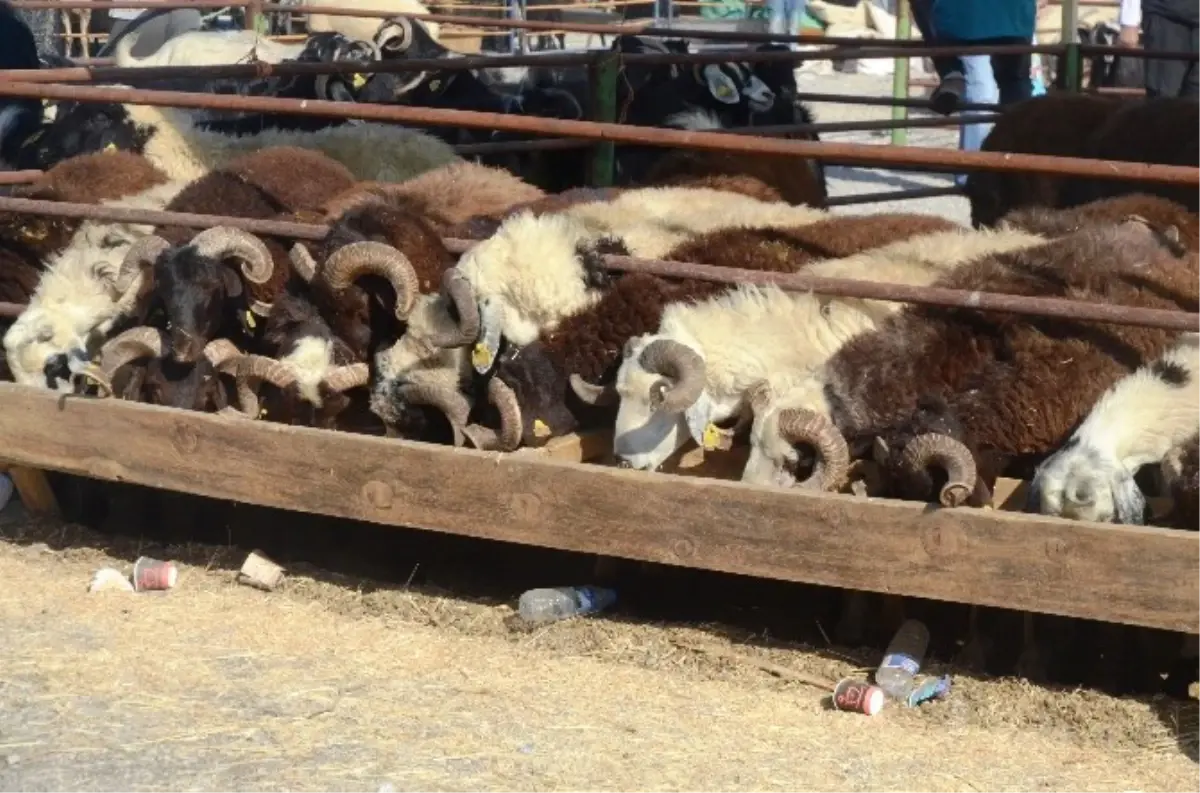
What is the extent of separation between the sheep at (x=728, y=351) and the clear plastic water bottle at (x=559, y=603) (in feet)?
1.66

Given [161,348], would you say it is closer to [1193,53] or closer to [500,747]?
[500,747]

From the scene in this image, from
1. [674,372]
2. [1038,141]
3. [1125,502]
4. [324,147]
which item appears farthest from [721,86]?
[1125,502]

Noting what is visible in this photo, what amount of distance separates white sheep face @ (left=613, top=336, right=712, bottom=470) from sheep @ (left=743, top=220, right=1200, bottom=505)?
373mm

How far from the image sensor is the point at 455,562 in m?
7.34

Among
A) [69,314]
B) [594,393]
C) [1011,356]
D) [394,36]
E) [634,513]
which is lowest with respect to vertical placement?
[634,513]

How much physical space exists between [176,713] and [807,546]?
2.06 m

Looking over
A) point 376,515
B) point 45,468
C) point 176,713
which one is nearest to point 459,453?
point 376,515

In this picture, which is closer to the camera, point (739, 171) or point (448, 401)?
point (448, 401)

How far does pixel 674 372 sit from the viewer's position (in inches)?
254

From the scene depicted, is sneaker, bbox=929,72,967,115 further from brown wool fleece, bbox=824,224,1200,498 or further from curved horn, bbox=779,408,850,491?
curved horn, bbox=779,408,850,491

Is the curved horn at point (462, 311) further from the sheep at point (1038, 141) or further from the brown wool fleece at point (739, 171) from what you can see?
the sheep at point (1038, 141)

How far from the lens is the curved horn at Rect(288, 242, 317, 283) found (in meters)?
7.31

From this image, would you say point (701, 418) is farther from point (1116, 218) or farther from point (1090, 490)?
point (1116, 218)

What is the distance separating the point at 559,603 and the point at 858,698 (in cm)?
131
